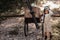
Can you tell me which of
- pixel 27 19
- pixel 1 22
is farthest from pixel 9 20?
pixel 27 19

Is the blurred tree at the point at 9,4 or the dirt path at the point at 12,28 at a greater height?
the blurred tree at the point at 9,4

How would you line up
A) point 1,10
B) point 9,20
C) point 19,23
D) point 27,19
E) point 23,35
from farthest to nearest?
→ point 1,10 → point 9,20 → point 19,23 → point 23,35 → point 27,19

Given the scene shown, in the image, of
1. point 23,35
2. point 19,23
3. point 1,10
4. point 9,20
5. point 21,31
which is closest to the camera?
point 23,35

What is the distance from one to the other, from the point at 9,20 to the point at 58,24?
1.68m

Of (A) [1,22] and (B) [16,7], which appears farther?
(B) [16,7]

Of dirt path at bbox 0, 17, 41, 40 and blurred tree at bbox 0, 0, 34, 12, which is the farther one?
blurred tree at bbox 0, 0, 34, 12

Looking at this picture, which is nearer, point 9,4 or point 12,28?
point 12,28

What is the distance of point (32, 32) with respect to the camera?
11.8ft

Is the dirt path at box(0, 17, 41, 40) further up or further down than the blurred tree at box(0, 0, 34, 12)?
further down

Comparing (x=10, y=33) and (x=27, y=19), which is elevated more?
(x=27, y=19)

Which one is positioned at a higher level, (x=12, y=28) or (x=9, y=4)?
(x=9, y=4)

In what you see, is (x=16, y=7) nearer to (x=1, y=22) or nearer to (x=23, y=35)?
(x=1, y=22)

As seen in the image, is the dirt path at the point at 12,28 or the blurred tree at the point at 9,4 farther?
the blurred tree at the point at 9,4

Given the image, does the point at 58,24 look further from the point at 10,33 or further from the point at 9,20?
the point at 9,20
